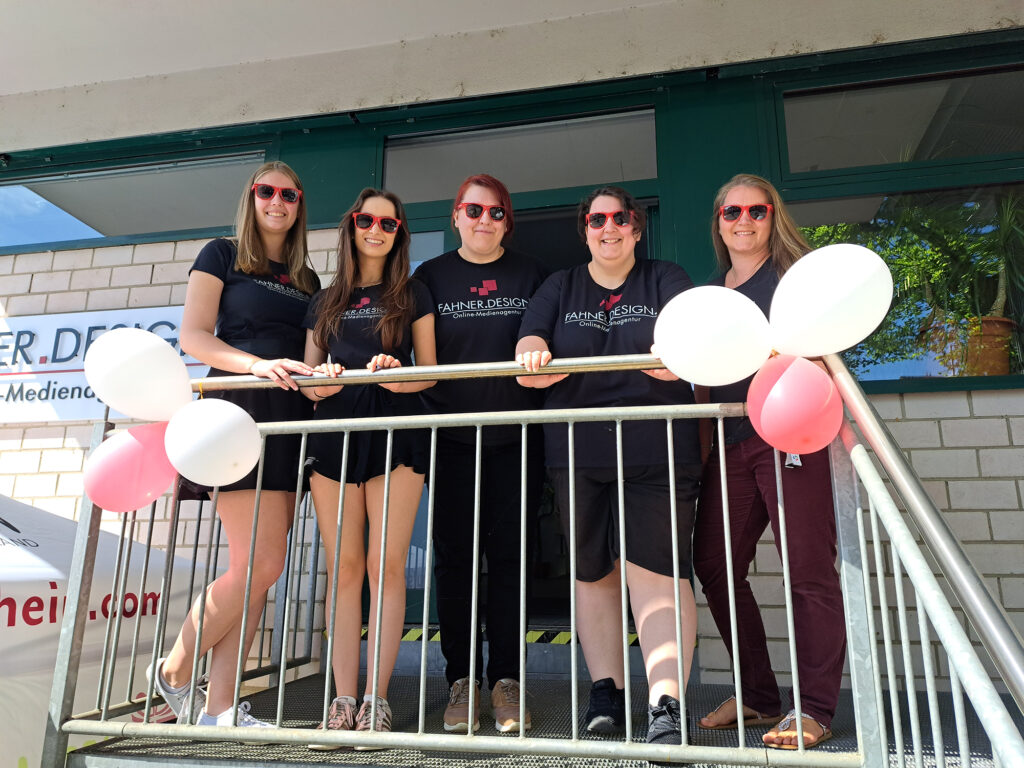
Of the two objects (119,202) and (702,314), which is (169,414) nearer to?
(702,314)

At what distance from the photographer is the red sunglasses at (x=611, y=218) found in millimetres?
2799

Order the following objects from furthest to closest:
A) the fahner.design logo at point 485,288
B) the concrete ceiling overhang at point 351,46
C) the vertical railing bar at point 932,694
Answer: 1. the concrete ceiling overhang at point 351,46
2. the fahner.design logo at point 485,288
3. the vertical railing bar at point 932,694

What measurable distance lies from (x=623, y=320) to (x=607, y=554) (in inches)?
31.9

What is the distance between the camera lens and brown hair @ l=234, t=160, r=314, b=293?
2.94m

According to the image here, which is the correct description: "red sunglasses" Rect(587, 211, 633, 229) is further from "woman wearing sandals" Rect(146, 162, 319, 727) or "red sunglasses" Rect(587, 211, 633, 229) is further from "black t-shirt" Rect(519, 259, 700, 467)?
"woman wearing sandals" Rect(146, 162, 319, 727)

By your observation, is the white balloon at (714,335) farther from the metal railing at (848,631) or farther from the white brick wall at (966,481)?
the white brick wall at (966,481)

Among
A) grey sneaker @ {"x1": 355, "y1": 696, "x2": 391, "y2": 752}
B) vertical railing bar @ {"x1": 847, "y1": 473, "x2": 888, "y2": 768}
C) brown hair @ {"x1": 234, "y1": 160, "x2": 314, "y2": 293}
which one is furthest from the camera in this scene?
brown hair @ {"x1": 234, "y1": 160, "x2": 314, "y2": 293}

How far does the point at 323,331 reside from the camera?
281cm

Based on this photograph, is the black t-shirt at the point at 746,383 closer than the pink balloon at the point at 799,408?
No

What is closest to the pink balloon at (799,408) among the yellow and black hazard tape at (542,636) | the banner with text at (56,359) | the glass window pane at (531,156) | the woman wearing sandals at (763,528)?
the woman wearing sandals at (763,528)

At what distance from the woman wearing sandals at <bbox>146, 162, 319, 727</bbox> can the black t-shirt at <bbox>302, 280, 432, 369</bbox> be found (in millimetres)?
182

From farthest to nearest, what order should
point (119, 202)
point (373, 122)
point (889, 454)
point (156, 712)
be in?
point (119, 202), point (373, 122), point (156, 712), point (889, 454)

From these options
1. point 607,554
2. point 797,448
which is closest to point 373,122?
point 607,554

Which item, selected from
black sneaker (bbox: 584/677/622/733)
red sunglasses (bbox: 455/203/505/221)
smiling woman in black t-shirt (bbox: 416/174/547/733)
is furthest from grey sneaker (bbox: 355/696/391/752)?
red sunglasses (bbox: 455/203/505/221)
